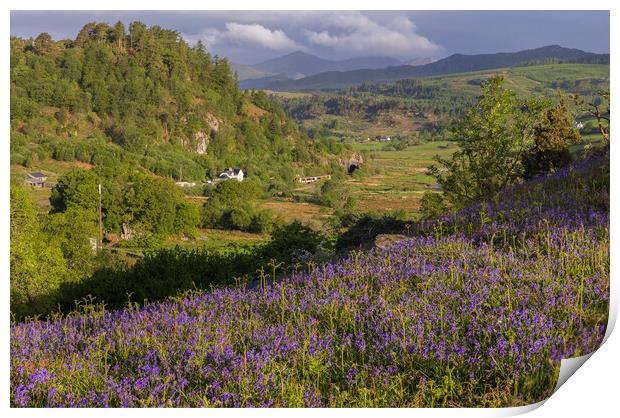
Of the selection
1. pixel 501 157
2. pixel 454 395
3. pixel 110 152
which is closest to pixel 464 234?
pixel 454 395

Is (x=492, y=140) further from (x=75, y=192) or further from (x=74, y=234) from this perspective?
(x=74, y=234)

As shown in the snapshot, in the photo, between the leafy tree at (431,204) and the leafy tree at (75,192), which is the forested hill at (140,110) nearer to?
the leafy tree at (75,192)

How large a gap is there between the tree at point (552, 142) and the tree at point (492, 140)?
67 cm

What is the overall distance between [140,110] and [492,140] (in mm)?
26855

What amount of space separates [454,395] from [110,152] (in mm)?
20646

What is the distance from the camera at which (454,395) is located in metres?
3.51

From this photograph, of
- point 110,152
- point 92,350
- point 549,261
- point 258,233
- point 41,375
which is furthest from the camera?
point 110,152

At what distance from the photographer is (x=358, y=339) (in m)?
3.80

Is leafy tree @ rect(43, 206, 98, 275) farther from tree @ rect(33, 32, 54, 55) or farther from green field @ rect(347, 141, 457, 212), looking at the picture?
green field @ rect(347, 141, 457, 212)

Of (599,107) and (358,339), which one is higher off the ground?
(599,107)

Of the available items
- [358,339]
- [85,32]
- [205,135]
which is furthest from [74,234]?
[205,135]

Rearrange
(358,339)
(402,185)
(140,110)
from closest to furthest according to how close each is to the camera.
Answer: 1. (358,339)
2. (402,185)
3. (140,110)
